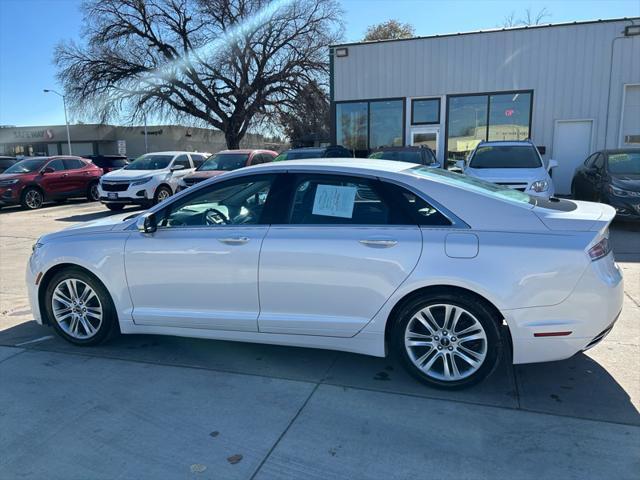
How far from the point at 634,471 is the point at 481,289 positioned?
1234 mm

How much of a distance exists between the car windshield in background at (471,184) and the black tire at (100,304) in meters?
2.71

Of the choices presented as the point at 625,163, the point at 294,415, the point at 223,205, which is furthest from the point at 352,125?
the point at 294,415

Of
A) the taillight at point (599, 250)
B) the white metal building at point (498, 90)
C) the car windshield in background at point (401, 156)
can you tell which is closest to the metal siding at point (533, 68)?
Result: the white metal building at point (498, 90)

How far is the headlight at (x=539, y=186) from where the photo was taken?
9.50m

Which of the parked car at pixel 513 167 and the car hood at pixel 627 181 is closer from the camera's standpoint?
the car hood at pixel 627 181

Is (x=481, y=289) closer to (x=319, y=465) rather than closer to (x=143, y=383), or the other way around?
(x=319, y=465)

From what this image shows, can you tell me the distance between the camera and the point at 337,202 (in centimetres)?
361

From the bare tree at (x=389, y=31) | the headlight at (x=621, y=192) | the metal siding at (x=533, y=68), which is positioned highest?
the bare tree at (x=389, y=31)

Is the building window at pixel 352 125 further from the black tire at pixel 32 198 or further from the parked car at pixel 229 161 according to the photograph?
the black tire at pixel 32 198

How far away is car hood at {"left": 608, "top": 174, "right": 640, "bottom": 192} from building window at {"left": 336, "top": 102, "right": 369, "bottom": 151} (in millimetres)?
8674

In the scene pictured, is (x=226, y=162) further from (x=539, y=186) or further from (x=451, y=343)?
(x=451, y=343)

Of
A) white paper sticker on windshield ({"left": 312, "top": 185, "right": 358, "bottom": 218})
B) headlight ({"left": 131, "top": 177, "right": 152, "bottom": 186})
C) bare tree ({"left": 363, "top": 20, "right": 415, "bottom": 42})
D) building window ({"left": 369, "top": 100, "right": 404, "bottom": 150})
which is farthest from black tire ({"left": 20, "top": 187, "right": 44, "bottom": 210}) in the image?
bare tree ({"left": 363, "top": 20, "right": 415, "bottom": 42})

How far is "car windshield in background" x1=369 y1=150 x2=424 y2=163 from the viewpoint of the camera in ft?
38.0

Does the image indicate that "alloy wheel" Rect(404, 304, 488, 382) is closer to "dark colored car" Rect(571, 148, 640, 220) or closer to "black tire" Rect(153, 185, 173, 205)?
"dark colored car" Rect(571, 148, 640, 220)
